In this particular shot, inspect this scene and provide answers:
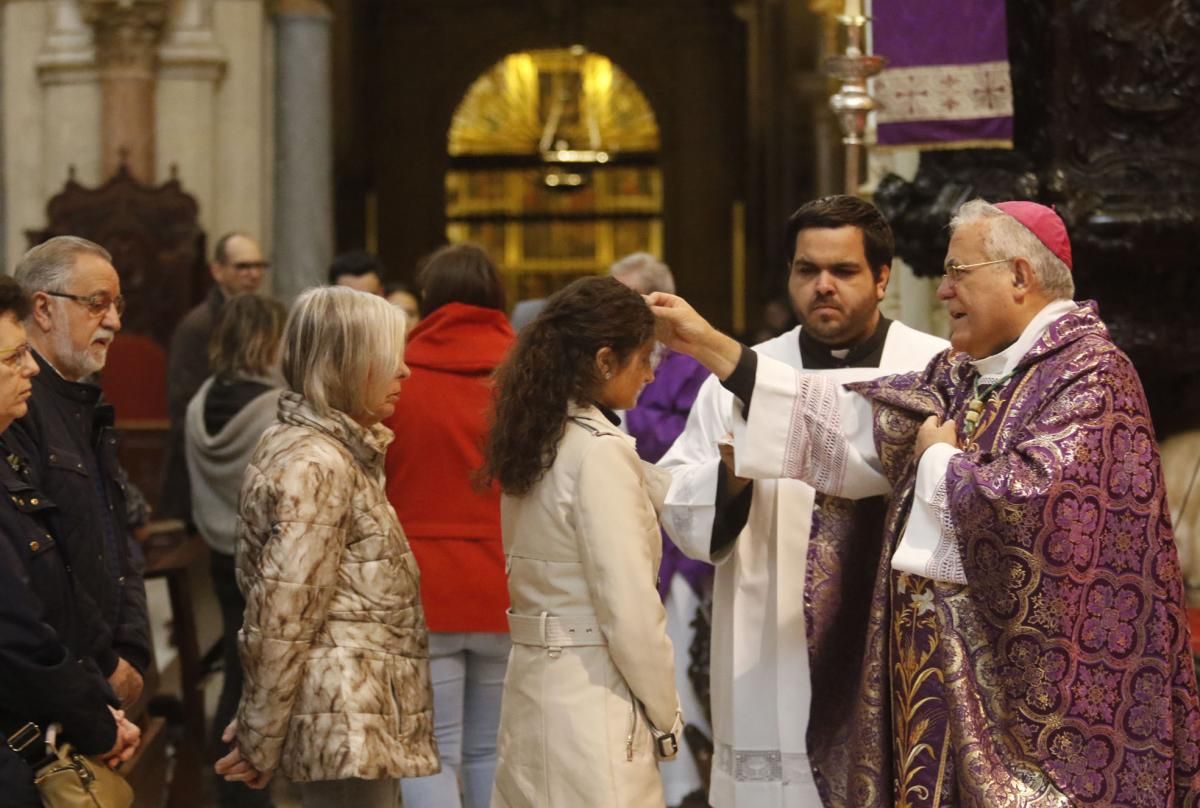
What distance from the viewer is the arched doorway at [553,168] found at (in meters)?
19.1

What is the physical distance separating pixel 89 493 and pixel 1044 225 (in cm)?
203

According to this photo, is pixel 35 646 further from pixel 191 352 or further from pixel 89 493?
pixel 191 352

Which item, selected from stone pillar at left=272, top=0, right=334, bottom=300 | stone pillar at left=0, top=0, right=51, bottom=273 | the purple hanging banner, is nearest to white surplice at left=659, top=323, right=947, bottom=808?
the purple hanging banner

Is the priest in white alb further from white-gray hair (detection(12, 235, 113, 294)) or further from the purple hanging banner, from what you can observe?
the purple hanging banner

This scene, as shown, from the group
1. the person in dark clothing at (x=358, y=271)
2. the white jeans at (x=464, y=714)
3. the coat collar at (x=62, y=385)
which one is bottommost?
the white jeans at (x=464, y=714)

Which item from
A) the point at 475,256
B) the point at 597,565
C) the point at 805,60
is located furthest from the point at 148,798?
the point at 805,60

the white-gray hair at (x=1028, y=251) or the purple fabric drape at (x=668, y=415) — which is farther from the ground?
the white-gray hair at (x=1028, y=251)

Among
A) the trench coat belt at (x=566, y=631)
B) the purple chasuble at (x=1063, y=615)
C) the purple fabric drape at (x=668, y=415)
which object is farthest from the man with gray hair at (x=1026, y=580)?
the purple fabric drape at (x=668, y=415)

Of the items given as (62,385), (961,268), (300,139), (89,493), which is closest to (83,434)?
(62,385)

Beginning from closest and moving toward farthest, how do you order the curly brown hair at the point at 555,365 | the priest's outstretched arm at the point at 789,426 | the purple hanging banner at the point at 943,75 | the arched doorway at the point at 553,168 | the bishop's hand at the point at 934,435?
the bishop's hand at the point at 934,435, the curly brown hair at the point at 555,365, the priest's outstretched arm at the point at 789,426, the purple hanging banner at the point at 943,75, the arched doorway at the point at 553,168

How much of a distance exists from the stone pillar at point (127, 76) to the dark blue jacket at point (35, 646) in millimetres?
8555

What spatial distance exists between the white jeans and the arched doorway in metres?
→ 13.7

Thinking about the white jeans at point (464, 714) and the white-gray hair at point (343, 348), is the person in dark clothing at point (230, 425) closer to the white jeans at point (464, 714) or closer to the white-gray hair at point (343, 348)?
the white jeans at point (464, 714)

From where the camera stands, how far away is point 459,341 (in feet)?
17.5
